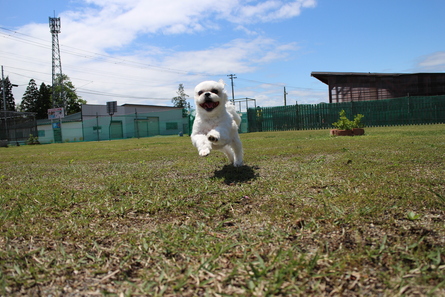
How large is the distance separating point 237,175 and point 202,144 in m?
0.60

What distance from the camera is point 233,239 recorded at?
76.3 inches

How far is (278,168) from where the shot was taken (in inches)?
180

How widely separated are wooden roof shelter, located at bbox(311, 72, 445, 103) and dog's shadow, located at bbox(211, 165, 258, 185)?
26.1 metres

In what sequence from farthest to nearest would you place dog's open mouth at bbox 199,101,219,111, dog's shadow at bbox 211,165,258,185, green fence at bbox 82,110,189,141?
green fence at bbox 82,110,189,141
dog's open mouth at bbox 199,101,219,111
dog's shadow at bbox 211,165,258,185

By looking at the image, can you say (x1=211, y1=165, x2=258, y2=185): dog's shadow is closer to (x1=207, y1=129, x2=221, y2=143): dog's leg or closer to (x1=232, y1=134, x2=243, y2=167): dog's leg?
(x1=232, y1=134, x2=243, y2=167): dog's leg

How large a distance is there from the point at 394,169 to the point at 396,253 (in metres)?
2.59

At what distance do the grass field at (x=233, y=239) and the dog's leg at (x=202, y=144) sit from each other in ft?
1.78

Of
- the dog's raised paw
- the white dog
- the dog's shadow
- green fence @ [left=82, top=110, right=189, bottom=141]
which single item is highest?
green fence @ [left=82, top=110, right=189, bottom=141]

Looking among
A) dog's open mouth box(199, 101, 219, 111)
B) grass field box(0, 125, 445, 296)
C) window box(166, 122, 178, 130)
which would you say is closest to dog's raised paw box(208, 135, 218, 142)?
dog's open mouth box(199, 101, 219, 111)

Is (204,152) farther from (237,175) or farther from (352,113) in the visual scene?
(352,113)

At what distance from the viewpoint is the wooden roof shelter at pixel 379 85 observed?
88.8ft

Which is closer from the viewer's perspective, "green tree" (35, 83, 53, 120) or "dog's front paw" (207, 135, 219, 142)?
"dog's front paw" (207, 135, 219, 142)

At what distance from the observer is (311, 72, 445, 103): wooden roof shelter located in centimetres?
2706

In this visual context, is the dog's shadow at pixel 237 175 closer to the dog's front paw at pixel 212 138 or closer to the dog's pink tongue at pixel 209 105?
the dog's front paw at pixel 212 138
